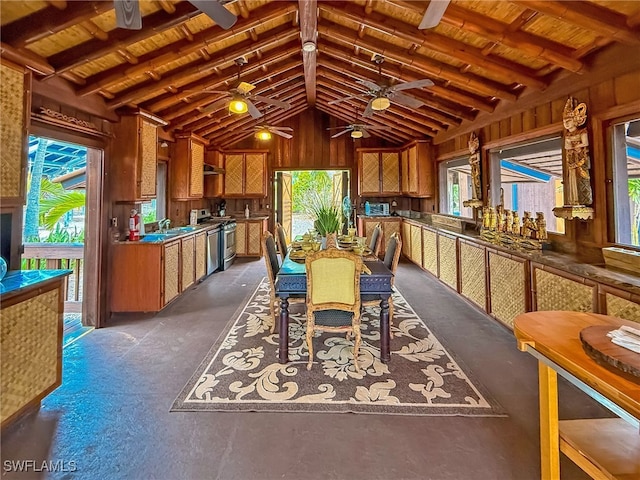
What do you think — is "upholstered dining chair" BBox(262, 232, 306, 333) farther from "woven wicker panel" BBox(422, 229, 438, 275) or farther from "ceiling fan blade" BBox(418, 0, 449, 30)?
"woven wicker panel" BBox(422, 229, 438, 275)

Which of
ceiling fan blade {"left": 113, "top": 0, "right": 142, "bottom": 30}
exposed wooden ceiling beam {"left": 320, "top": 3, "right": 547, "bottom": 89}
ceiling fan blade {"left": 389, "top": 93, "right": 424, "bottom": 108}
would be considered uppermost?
exposed wooden ceiling beam {"left": 320, "top": 3, "right": 547, "bottom": 89}

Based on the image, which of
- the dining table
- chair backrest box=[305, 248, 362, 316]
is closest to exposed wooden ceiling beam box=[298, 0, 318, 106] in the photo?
chair backrest box=[305, 248, 362, 316]

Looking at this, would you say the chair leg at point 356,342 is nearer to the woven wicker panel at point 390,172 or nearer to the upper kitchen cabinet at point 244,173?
the woven wicker panel at point 390,172

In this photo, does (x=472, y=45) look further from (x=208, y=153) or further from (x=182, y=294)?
(x=208, y=153)

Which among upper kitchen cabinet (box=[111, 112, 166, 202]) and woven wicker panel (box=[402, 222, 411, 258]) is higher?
upper kitchen cabinet (box=[111, 112, 166, 202])

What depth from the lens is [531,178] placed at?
14.5 ft

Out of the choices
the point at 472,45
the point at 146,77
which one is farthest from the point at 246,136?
the point at 472,45

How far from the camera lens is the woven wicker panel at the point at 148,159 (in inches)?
160

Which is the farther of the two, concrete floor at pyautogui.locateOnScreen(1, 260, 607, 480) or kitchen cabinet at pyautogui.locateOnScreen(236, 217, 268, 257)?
kitchen cabinet at pyautogui.locateOnScreen(236, 217, 268, 257)

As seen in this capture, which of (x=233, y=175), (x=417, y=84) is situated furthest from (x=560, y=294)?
(x=233, y=175)

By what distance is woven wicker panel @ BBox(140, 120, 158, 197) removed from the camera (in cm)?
406

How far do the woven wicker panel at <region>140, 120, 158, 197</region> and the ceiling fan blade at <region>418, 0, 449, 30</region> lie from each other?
3.55m

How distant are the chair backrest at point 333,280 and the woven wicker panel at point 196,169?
427 cm

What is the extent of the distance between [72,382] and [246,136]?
21.7 feet
